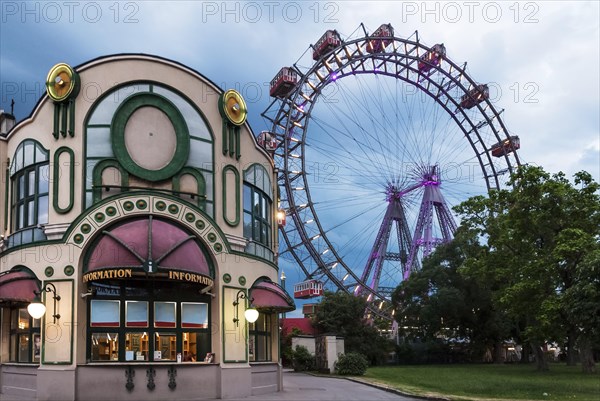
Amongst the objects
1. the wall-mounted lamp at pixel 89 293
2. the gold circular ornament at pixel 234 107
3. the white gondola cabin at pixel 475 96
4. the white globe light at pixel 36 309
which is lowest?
the white globe light at pixel 36 309

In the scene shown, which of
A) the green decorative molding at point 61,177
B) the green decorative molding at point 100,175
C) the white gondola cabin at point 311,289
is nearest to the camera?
the green decorative molding at point 61,177

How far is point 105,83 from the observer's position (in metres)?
23.2

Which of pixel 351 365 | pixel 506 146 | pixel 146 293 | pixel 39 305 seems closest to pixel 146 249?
pixel 146 293

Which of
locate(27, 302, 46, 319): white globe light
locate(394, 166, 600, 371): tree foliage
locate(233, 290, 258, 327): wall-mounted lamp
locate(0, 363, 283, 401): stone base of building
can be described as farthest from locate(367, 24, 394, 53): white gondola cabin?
locate(27, 302, 46, 319): white globe light

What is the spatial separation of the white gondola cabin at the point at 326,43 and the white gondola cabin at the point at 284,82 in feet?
8.86

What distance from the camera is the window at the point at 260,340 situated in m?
24.9

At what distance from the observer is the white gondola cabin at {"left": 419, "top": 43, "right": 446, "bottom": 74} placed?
6147 cm

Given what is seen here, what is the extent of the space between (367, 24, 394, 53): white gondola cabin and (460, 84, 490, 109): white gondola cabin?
Result: 9.89 m

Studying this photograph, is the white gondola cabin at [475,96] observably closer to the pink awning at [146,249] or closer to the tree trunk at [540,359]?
the tree trunk at [540,359]

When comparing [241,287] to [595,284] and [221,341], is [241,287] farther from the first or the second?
[595,284]

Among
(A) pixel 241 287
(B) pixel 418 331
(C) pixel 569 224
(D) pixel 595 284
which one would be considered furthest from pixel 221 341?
(B) pixel 418 331

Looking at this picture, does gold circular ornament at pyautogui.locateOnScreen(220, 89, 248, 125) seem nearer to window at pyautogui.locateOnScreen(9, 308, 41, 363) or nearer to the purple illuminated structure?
window at pyautogui.locateOnScreen(9, 308, 41, 363)

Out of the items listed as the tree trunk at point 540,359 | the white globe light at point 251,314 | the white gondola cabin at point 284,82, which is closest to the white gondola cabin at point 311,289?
the white gondola cabin at point 284,82

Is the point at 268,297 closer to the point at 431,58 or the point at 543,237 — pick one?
the point at 543,237
